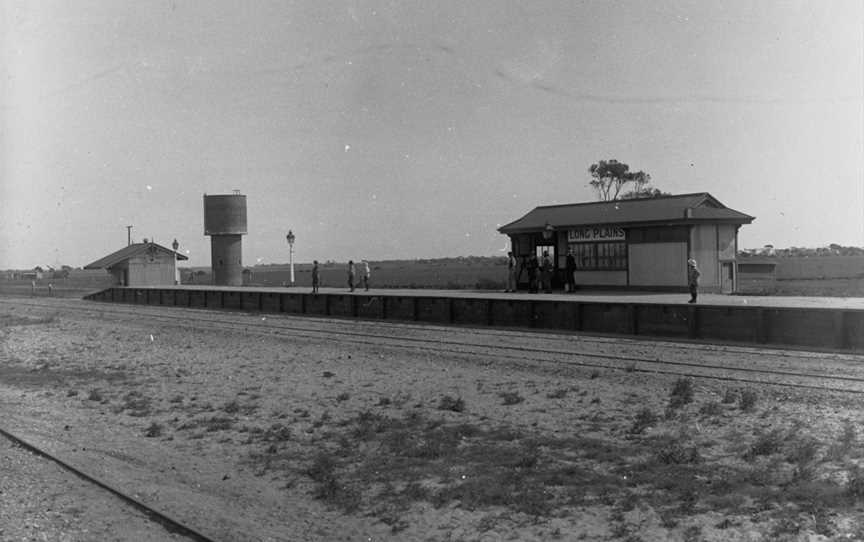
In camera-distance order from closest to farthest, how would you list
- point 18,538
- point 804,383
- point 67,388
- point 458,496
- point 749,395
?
1. point 18,538
2. point 458,496
3. point 749,395
4. point 804,383
5. point 67,388

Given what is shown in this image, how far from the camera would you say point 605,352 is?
18219 millimetres

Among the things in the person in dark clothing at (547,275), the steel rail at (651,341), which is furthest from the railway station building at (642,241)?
the steel rail at (651,341)

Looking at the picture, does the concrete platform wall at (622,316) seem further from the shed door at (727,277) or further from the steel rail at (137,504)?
the steel rail at (137,504)

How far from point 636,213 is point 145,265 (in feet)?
135

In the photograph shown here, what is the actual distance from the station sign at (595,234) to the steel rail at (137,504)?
84.3ft

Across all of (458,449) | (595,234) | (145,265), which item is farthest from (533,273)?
(145,265)

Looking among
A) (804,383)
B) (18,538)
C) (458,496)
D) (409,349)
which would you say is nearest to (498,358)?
(409,349)

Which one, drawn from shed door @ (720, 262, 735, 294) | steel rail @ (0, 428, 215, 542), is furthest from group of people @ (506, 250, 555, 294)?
steel rail @ (0, 428, 215, 542)

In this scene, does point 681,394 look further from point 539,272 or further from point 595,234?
point 539,272

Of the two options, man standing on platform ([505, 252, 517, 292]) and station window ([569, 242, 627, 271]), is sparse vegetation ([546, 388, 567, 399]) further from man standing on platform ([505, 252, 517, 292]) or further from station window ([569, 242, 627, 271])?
man standing on platform ([505, 252, 517, 292])

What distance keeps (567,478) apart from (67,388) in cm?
1174

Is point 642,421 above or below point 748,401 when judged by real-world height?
below

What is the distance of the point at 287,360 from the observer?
1873 cm

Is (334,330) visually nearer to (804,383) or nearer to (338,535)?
(804,383)
